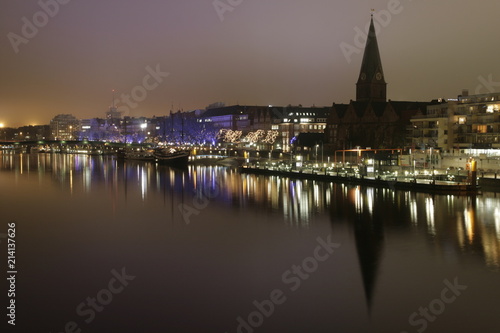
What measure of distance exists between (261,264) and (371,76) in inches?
1580

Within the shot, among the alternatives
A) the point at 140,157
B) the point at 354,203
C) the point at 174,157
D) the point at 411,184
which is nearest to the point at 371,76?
the point at 174,157

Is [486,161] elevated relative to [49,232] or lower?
elevated

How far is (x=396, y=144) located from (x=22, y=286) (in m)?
34.8

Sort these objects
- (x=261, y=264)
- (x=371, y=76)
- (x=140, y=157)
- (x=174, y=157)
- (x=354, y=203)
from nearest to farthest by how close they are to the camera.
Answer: (x=261, y=264)
(x=354, y=203)
(x=371, y=76)
(x=174, y=157)
(x=140, y=157)

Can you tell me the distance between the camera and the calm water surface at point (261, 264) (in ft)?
33.9

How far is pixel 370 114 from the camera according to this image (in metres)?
48.9

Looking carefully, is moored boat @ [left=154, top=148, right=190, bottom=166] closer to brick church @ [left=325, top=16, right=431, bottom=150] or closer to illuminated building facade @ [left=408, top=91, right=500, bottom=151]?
brick church @ [left=325, top=16, right=431, bottom=150]

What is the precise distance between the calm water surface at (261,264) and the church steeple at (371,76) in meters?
27.2

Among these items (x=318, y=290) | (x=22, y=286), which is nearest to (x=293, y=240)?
(x=318, y=290)

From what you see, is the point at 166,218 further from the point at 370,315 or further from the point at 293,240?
the point at 370,315

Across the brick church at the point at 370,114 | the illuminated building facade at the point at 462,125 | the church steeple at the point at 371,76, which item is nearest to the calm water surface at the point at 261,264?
the illuminated building facade at the point at 462,125

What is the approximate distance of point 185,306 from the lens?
10.9 metres

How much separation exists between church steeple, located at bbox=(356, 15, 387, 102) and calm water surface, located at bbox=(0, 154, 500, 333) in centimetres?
2716

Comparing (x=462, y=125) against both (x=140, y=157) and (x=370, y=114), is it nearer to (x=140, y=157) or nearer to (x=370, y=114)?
(x=370, y=114)
